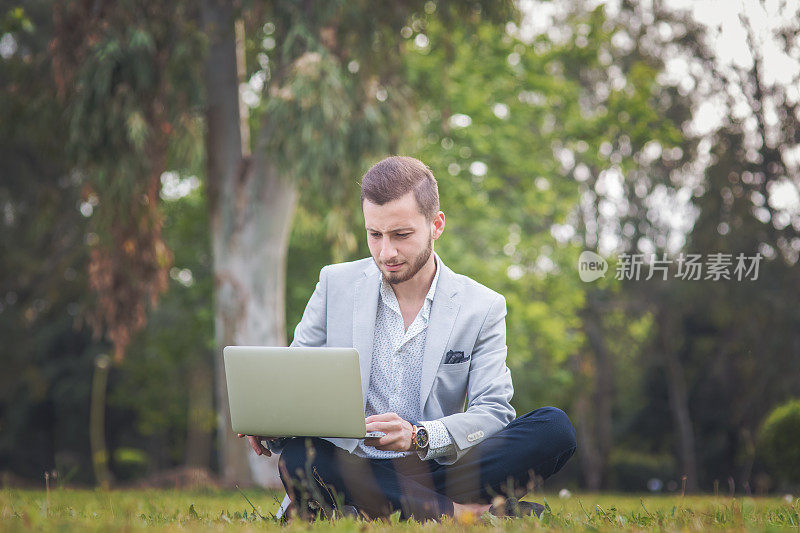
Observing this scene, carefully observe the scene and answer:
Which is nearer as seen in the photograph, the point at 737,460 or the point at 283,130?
the point at 283,130

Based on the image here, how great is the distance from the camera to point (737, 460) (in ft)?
58.6

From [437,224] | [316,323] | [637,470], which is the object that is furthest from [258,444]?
→ [637,470]

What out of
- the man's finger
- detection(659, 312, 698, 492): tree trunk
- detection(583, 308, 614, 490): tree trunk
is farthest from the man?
detection(583, 308, 614, 490): tree trunk

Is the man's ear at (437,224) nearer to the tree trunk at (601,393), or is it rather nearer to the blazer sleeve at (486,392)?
the blazer sleeve at (486,392)

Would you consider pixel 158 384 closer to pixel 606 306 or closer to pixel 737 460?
pixel 606 306

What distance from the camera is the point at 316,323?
3.37 metres

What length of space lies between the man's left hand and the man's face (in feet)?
2.02

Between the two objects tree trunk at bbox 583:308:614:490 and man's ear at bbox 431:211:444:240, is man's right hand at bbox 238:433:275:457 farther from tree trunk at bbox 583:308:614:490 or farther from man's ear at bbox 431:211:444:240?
tree trunk at bbox 583:308:614:490

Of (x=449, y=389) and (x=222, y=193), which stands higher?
(x=222, y=193)

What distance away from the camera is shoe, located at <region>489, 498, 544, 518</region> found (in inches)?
109

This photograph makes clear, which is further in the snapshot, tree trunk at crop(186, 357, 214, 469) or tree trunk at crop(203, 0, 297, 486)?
tree trunk at crop(186, 357, 214, 469)

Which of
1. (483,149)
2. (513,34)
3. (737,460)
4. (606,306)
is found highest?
(513,34)

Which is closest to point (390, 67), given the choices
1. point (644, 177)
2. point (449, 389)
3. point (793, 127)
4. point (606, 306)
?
point (793, 127)

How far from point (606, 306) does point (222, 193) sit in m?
11.9
